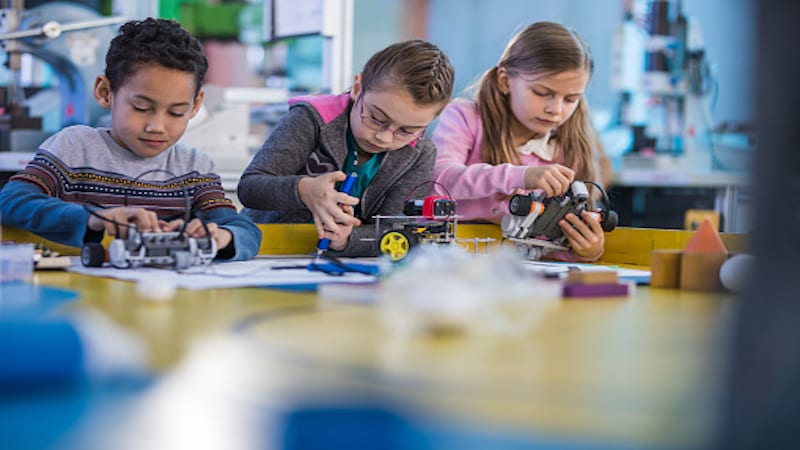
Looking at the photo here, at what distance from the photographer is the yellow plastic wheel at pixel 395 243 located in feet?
4.16

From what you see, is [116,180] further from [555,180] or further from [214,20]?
[214,20]

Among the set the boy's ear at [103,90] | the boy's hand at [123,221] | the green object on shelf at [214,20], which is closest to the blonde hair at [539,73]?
the boy's ear at [103,90]

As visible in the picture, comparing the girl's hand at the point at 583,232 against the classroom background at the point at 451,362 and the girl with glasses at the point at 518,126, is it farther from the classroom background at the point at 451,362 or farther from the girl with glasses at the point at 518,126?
the classroom background at the point at 451,362

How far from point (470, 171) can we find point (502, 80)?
29 cm

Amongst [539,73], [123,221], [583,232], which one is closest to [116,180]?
[123,221]

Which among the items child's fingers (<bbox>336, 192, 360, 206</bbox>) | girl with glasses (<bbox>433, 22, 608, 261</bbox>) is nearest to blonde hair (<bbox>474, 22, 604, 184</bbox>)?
girl with glasses (<bbox>433, 22, 608, 261</bbox>)

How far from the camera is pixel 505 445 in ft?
1.13

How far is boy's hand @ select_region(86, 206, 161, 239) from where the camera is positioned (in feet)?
3.58

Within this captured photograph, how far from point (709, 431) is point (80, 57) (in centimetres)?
297

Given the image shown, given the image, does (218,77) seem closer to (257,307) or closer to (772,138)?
(257,307)

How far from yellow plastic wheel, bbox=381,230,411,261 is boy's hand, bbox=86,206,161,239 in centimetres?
33

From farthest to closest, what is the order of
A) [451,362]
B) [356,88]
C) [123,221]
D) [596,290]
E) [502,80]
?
[502,80], [356,88], [123,221], [596,290], [451,362]

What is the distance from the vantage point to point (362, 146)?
5.66ft

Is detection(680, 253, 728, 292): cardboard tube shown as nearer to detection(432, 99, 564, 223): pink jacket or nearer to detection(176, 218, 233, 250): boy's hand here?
detection(176, 218, 233, 250): boy's hand
